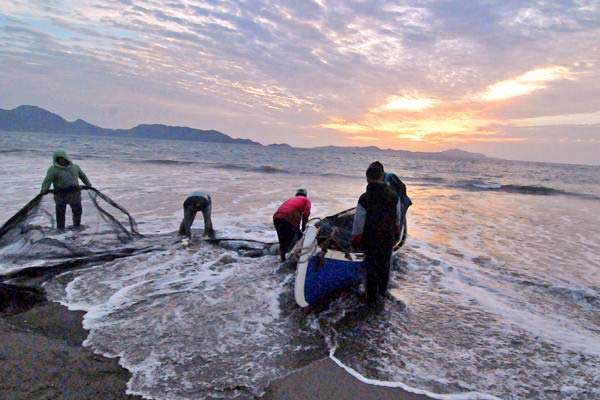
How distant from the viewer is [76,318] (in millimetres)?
4797

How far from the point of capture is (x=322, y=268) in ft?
18.6

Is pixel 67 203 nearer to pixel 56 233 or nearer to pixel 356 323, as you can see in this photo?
pixel 56 233

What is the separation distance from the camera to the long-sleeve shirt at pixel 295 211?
7145mm

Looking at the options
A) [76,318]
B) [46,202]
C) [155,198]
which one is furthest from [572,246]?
[155,198]

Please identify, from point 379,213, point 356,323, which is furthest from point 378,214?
point 356,323

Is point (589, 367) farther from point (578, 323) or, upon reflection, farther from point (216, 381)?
point (216, 381)

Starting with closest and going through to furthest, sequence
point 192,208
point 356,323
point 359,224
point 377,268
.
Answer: point 356,323
point 359,224
point 377,268
point 192,208

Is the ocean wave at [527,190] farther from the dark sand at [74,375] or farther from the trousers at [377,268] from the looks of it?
the dark sand at [74,375]

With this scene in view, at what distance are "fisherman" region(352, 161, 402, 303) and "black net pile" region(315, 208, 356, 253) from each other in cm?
80

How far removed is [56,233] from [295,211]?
456 centimetres

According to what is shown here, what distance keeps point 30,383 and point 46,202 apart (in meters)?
4.93

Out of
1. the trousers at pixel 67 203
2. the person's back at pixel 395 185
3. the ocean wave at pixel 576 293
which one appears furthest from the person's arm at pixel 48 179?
the ocean wave at pixel 576 293

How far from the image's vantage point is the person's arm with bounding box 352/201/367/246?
536cm

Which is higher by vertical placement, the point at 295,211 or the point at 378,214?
the point at 378,214
